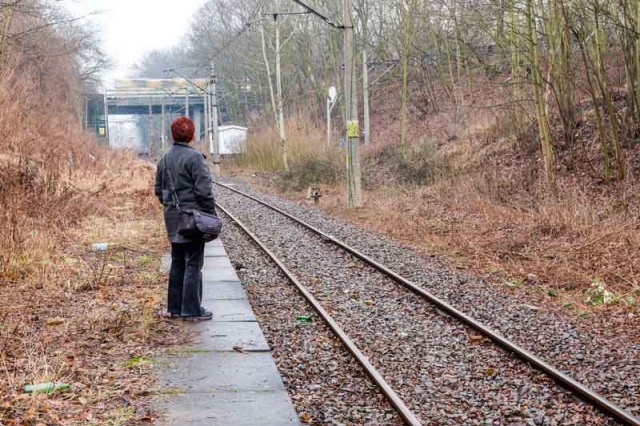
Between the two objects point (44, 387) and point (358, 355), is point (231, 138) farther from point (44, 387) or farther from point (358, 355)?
point (44, 387)

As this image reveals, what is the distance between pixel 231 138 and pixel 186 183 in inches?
1721

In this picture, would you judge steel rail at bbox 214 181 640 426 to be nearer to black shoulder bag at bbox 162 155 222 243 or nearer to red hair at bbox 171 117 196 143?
black shoulder bag at bbox 162 155 222 243

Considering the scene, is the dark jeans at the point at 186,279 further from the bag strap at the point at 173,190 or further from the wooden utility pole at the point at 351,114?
the wooden utility pole at the point at 351,114

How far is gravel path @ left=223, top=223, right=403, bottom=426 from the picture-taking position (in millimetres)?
5508

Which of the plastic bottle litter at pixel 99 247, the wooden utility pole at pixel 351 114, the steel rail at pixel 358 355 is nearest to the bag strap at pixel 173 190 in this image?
the steel rail at pixel 358 355

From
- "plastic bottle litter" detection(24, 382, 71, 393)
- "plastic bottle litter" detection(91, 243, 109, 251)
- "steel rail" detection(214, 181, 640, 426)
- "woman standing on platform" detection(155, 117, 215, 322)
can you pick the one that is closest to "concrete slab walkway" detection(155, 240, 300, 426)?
"woman standing on platform" detection(155, 117, 215, 322)

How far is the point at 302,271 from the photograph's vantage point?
1152 centimetres

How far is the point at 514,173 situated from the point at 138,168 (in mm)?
14680

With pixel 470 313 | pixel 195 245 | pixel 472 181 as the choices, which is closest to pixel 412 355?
pixel 470 313

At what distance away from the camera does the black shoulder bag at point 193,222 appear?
7465 mm

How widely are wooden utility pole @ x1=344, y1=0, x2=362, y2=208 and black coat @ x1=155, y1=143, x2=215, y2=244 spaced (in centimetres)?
1219

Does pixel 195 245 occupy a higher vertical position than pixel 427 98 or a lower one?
lower

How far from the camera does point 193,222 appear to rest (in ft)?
24.5

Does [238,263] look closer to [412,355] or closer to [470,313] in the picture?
[470,313]
